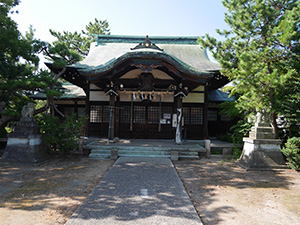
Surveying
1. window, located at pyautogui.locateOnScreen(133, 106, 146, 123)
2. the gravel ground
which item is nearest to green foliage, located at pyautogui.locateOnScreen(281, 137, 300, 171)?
the gravel ground

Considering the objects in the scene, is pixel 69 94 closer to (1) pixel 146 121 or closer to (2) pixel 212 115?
(1) pixel 146 121

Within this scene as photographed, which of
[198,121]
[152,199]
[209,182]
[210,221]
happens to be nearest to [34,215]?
[152,199]

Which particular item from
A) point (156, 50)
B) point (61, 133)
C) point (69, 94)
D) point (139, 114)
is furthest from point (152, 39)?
point (61, 133)

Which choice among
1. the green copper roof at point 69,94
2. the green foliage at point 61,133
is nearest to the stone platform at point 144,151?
the green foliage at point 61,133

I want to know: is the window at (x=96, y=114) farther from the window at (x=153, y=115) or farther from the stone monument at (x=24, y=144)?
the stone monument at (x=24, y=144)

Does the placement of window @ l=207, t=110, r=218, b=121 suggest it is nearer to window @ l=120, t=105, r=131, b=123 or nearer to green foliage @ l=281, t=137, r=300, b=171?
window @ l=120, t=105, r=131, b=123

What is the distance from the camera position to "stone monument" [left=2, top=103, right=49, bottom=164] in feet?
24.5

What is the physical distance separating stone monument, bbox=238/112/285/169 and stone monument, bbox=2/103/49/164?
28.3ft

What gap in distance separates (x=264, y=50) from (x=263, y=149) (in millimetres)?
3848

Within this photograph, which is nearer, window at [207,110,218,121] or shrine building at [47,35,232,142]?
shrine building at [47,35,232,142]

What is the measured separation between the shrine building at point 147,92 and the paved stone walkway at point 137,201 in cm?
480

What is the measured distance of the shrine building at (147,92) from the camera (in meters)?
9.65

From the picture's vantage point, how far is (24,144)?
24.8ft

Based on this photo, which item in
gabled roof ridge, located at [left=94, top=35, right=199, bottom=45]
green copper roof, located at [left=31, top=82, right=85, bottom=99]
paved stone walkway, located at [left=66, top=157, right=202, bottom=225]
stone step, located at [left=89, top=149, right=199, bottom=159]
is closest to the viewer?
paved stone walkway, located at [left=66, top=157, right=202, bottom=225]
